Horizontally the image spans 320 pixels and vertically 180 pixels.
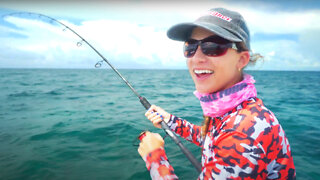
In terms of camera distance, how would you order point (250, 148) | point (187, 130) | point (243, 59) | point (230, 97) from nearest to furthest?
point (250, 148) → point (230, 97) → point (243, 59) → point (187, 130)

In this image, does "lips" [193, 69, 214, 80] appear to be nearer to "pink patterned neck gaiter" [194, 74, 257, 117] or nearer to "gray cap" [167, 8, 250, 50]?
"pink patterned neck gaiter" [194, 74, 257, 117]

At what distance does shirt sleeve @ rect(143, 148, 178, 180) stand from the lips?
0.79 m

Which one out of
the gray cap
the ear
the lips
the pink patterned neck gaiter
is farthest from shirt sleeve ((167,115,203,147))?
the gray cap

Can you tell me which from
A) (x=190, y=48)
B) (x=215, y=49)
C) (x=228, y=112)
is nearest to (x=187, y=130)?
(x=228, y=112)

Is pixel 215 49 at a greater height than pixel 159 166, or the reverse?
pixel 215 49

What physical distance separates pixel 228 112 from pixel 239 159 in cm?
46

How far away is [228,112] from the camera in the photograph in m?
1.58

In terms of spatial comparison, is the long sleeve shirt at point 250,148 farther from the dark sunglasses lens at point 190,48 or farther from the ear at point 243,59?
the dark sunglasses lens at point 190,48

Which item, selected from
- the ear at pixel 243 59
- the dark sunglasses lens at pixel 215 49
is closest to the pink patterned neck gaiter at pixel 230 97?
the ear at pixel 243 59

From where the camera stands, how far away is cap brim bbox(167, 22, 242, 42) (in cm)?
147

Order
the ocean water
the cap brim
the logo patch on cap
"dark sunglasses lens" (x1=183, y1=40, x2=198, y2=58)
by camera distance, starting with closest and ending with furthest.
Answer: the cap brim
the logo patch on cap
"dark sunglasses lens" (x1=183, y1=40, x2=198, y2=58)
the ocean water

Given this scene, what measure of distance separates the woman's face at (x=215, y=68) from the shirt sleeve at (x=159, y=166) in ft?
2.37

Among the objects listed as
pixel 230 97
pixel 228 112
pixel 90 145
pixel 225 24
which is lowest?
pixel 90 145

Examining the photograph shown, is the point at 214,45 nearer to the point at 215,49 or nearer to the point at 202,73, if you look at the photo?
the point at 215,49
